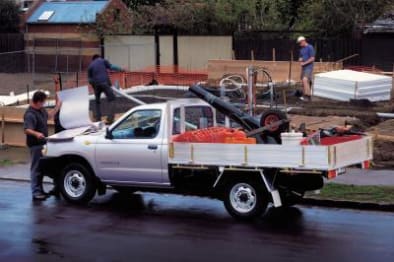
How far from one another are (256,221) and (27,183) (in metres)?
5.95

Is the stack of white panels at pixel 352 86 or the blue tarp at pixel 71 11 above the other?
the blue tarp at pixel 71 11

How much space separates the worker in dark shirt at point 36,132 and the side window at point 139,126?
153 centimetres

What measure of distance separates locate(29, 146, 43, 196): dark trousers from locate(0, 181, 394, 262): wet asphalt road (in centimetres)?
31

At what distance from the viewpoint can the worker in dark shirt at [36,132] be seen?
1255 cm

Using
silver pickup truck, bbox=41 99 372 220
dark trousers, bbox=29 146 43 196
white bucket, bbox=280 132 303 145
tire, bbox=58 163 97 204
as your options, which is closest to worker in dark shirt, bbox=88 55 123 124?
dark trousers, bbox=29 146 43 196

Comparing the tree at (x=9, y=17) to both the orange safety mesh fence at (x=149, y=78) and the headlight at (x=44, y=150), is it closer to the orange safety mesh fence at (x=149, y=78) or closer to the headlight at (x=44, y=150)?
the orange safety mesh fence at (x=149, y=78)

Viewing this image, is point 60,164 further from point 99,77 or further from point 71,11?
point 71,11

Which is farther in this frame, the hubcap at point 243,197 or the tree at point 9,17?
the tree at point 9,17

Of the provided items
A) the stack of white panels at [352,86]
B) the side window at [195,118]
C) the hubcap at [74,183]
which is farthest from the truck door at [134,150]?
the stack of white panels at [352,86]

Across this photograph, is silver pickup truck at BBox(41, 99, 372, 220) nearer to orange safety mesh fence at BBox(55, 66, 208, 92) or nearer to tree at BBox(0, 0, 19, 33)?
orange safety mesh fence at BBox(55, 66, 208, 92)

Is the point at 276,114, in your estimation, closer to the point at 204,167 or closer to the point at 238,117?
the point at 238,117

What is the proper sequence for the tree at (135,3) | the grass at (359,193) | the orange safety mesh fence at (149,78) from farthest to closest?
the tree at (135,3)
the orange safety mesh fence at (149,78)
the grass at (359,193)

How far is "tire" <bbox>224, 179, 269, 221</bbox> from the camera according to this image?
1062 cm

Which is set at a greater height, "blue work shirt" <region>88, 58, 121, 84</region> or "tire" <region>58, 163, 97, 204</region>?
"blue work shirt" <region>88, 58, 121, 84</region>
